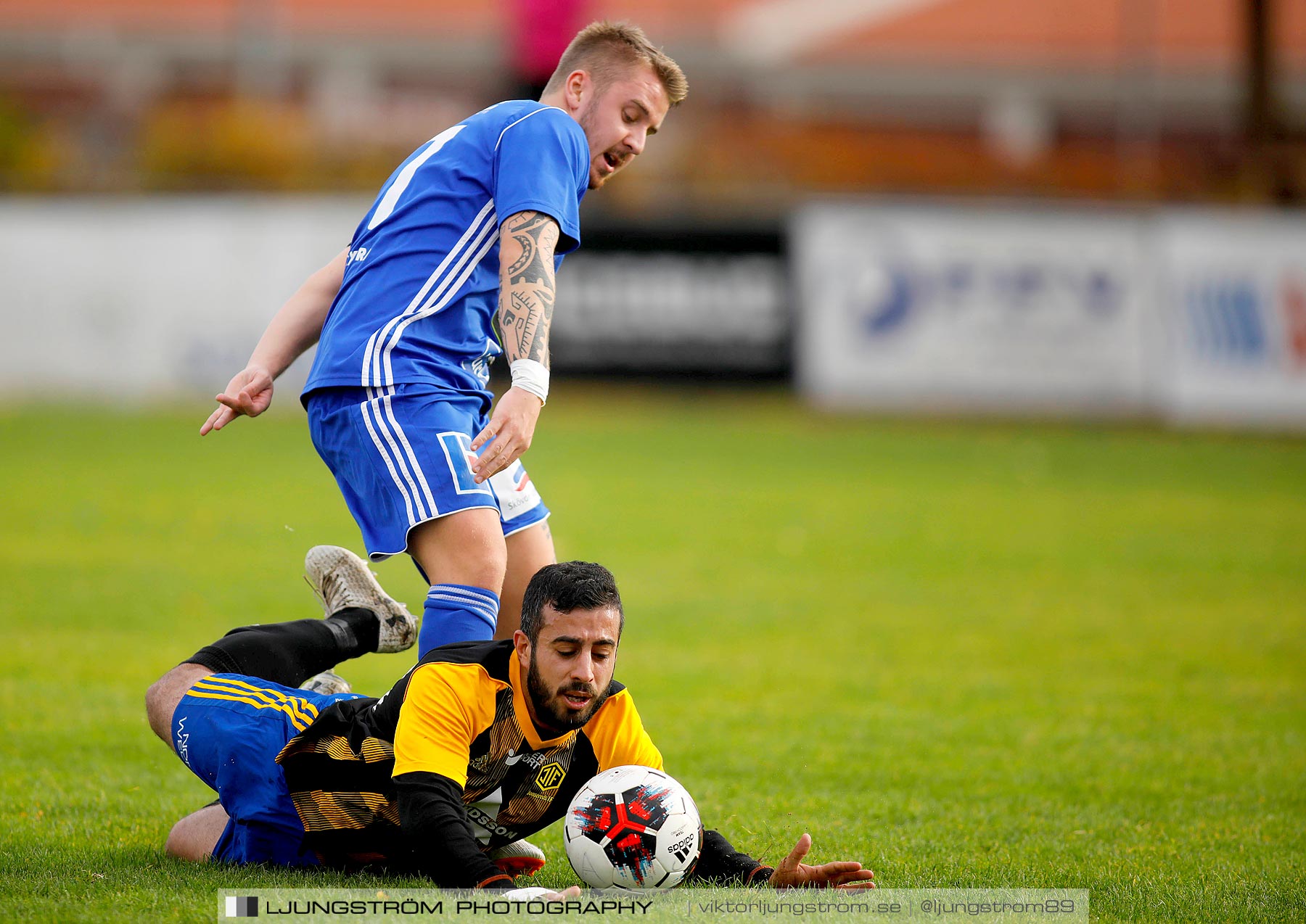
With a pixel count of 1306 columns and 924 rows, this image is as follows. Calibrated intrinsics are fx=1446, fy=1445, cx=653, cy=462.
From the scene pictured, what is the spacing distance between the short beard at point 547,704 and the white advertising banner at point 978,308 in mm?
15967

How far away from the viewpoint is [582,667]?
3617 mm

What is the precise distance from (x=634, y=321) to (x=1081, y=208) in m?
6.28

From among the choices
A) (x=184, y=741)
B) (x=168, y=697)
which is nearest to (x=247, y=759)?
(x=184, y=741)

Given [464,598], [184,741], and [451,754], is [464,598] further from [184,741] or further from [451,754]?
[184,741]

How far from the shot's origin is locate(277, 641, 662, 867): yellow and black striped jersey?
3.67 metres

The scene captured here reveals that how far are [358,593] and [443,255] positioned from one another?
1252 mm

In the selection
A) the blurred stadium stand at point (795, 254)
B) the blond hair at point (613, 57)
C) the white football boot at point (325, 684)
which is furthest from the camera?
the blurred stadium stand at point (795, 254)

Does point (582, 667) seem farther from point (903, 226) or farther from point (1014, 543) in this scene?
point (903, 226)

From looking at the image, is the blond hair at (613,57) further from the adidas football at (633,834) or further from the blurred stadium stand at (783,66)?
the blurred stadium stand at (783,66)

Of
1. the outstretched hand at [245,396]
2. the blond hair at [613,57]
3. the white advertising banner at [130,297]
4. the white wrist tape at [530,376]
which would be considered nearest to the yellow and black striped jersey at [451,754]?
the white wrist tape at [530,376]

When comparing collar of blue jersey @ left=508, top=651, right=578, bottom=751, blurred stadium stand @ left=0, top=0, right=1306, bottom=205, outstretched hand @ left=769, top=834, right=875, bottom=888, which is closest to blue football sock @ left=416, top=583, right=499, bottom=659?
collar of blue jersey @ left=508, top=651, right=578, bottom=751

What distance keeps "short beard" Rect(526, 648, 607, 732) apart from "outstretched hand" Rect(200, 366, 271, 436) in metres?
1.37

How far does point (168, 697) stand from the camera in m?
4.30

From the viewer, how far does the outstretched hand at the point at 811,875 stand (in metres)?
3.70
